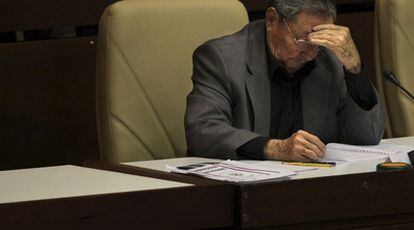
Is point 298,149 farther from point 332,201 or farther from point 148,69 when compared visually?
point 148,69

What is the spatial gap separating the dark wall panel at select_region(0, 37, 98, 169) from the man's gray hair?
4.17ft

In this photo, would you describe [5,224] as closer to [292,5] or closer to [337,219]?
[337,219]

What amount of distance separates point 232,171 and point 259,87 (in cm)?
69

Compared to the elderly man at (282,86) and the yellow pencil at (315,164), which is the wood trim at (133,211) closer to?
the yellow pencil at (315,164)

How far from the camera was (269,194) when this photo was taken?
214cm

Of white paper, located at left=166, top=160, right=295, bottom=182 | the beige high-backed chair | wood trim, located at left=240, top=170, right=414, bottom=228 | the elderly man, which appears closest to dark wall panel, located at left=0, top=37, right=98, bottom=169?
the beige high-backed chair

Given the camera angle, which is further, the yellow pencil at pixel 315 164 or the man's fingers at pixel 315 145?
the man's fingers at pixel 315 145

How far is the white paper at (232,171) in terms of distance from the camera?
7.35 feet

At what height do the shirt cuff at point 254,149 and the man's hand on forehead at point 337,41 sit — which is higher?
the man's hand on forehead at point 337,41

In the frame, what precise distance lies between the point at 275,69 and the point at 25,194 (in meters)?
1.13

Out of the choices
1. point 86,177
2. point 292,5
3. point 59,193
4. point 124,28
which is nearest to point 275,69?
point 292,5

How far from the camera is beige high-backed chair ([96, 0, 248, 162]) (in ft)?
10.2

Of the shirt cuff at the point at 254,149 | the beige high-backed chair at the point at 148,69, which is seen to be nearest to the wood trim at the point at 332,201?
the shirt cuff at the point at 254,149

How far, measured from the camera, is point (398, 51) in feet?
11.5
